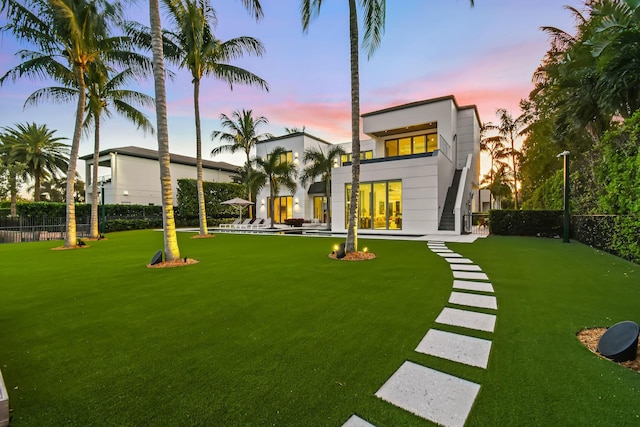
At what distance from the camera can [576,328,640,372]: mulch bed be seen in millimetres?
2352

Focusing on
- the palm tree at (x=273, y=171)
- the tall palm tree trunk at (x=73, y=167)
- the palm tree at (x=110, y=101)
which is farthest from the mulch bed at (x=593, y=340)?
the palm tree at (x=273, y=171)

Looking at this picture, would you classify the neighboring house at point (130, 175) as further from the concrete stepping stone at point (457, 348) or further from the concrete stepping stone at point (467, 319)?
the concrete stepping stone at point (457, 348)

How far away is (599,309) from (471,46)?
11.5 m

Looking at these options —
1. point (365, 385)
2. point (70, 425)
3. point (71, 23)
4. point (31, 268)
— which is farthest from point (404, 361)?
point (71, 23)

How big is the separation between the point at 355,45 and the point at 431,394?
8.38 meters

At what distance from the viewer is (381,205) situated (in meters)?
16.7

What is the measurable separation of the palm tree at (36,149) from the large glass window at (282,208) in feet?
73.2

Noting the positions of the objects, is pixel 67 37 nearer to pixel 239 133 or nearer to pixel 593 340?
pixel 239 133

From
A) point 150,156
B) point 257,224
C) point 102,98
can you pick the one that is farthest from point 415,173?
point 150,156

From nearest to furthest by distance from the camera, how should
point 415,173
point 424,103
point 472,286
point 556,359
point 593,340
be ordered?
point 556,359, point 593,340, point 472,286, point 415,173, point 424,103

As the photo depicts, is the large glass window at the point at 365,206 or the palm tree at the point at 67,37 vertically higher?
the palm tree at the point at 67,37

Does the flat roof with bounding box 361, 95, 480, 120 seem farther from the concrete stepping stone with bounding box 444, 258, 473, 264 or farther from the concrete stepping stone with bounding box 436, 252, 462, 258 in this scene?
the concrete stepping stone with bounding box 444, 258, 473, 264

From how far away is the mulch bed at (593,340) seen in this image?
235 centimetres

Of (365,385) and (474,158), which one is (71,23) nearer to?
(365,385)
